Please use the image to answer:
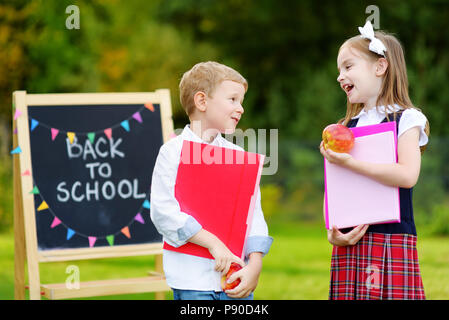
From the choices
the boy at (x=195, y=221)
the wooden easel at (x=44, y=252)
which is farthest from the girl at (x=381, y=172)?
the wooden easel at (x=44, y=252)

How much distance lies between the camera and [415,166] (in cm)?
254

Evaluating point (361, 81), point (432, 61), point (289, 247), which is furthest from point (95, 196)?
point (432, 61)

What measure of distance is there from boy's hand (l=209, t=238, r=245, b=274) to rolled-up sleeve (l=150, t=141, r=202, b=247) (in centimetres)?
10

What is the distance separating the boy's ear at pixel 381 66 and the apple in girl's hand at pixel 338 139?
0.96 feet

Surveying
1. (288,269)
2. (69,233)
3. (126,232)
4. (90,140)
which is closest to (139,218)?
(126,232)

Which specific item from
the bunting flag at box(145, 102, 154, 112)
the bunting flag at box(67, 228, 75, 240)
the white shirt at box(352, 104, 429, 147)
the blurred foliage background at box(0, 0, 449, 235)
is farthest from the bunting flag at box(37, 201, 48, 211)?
the blurred foliage background at box(0, 0, 449, 235)

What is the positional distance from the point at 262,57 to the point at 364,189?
16.9 meters

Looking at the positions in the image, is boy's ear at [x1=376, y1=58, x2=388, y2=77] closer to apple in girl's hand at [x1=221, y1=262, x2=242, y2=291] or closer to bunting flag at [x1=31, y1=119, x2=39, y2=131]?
apple in girl's hand at [x1=221, y1=262, x2=242, y2=291]

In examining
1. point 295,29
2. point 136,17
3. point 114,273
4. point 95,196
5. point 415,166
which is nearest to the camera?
point 415,166

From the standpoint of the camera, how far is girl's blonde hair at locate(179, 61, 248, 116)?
8.52 ft

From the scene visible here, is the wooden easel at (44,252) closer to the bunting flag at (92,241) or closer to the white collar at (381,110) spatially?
the bunting flag at (92,241)

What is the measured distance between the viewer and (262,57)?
19203 millimetres
